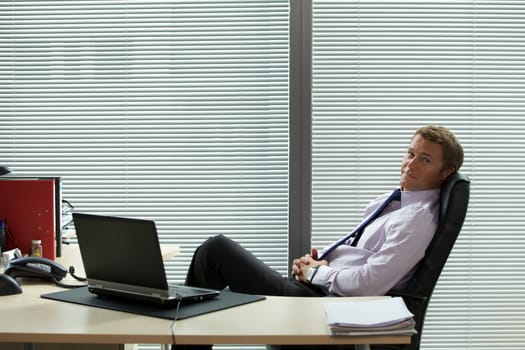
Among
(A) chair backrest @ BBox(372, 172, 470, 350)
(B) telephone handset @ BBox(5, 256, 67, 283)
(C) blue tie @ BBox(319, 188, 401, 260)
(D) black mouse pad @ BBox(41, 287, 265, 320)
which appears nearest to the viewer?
(D) black mouse pad @ BBox(41, 287, 265, 320)

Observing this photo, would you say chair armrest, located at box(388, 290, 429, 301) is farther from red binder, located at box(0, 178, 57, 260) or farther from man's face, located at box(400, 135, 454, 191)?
red binder, located at box(0, 178, 57, 260)

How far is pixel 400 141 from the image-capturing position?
3.68 metres

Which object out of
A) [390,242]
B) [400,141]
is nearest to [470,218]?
[400,141]

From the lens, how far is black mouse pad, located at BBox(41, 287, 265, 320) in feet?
6.86

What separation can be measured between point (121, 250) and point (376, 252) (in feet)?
3.82

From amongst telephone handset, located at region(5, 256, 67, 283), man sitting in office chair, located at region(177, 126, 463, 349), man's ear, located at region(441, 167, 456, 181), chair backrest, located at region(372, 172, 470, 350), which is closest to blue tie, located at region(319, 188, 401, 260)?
man sitting in office chair, located at region(177, 126, 463, 349)

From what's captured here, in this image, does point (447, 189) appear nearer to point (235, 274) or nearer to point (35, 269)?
point (235, 274)

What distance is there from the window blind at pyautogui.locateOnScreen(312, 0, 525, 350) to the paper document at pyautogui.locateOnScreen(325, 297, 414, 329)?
1592 mm

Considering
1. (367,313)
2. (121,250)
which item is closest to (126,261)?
(121,250)

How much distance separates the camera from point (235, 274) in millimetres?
2951

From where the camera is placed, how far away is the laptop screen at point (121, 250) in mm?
2099

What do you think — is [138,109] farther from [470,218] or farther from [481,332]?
[481,332]

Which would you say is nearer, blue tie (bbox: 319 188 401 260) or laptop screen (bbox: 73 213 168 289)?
laptop screen (bbox: 73 213 168 289)

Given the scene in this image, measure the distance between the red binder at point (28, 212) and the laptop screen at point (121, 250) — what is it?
2.48 feet
